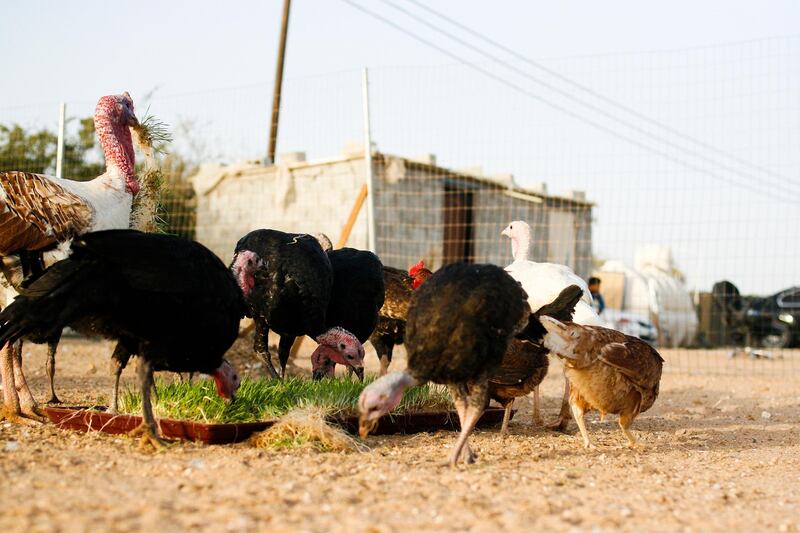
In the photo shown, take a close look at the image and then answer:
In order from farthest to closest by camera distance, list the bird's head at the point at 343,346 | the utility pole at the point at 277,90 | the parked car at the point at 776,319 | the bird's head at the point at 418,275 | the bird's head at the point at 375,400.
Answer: the parked car at the point at 776,319, the utility pole at the point at 277,90, the bird's head at the point at 418,275, the bird's head at the point at 343,346, the bird's head at the point at 375,400

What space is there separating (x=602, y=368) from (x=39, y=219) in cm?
391

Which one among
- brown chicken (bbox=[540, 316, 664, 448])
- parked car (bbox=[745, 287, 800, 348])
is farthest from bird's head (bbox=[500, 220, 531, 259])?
parked car (bbox=[745, 287, 800, 348])

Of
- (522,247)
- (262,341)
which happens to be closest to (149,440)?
(262,341)

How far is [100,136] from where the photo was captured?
614 cm

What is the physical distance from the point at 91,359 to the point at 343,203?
18.9ft

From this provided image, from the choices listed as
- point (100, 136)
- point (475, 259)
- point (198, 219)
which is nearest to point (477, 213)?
point (475, 259)

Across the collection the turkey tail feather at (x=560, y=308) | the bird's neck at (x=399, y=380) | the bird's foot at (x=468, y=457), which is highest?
the turkey tail feather at (x=560, y=308)

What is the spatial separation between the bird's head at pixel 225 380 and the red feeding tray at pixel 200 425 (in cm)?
27

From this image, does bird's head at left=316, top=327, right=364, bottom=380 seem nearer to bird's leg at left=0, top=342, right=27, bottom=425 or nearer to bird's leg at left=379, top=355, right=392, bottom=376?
bird's leg at left=379, top=355, right=392, bottom=376

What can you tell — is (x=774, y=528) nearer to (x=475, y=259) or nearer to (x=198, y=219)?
(x=475, y=259)

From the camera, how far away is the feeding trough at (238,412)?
16.4 ft

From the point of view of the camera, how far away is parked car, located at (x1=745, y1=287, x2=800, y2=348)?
1967 centimetres

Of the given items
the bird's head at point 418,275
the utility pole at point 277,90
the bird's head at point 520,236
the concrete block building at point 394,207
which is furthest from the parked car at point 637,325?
the bird's head at point 418,275

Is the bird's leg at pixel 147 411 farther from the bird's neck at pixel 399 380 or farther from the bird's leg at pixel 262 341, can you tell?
the bird's leg at pixel 262 341
